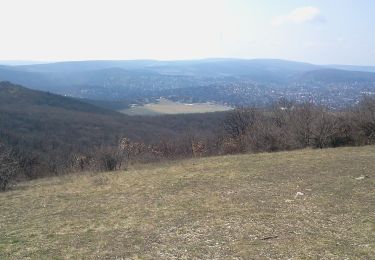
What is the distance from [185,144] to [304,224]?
29.8 m

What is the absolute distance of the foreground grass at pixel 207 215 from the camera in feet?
34.8

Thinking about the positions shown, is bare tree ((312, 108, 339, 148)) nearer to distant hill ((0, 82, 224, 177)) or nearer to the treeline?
the treeline

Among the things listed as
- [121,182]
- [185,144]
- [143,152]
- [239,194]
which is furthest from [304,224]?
[185,144]

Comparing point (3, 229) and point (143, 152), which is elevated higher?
point (3, 229)

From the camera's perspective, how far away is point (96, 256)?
409 inches

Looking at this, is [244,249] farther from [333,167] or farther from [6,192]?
[6,192]

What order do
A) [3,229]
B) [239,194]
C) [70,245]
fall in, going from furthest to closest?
1. [239,194]
2. [3,229]
3. [70,245]

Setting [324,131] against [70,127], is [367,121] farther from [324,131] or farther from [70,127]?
A: [70,127]

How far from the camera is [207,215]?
44.7 ft

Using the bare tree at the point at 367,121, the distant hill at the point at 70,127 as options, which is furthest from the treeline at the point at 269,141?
the distant hill at the point at 70,127

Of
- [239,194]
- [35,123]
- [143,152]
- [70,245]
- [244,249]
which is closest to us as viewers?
[244,249]

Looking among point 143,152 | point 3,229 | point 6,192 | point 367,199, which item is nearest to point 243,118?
point 143,152

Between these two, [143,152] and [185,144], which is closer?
[143,152]

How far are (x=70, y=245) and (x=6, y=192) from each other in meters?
11.6
